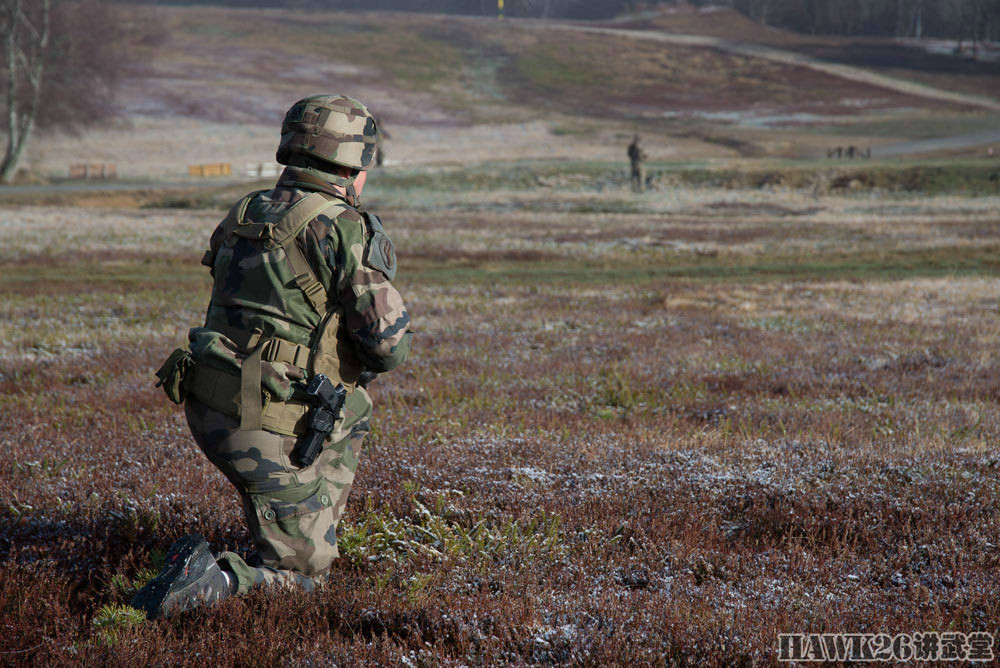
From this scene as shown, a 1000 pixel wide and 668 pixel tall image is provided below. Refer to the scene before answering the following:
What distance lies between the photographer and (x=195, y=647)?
3457 millimetres

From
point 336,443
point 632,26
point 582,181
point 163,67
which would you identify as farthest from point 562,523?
point 632,26

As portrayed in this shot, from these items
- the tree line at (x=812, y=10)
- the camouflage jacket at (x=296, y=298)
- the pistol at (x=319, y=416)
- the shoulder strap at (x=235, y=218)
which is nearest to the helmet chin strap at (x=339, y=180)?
the camouflage jacket at (x=296, y=298)

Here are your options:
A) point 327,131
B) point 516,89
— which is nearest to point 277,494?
point 327,131

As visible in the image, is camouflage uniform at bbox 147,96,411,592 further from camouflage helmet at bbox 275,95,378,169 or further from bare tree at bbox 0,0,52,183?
bare tree at bbox 0,0,52,183

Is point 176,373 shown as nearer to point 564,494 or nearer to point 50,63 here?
point 564,494

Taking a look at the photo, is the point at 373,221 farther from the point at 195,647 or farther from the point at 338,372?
the point at 195,647

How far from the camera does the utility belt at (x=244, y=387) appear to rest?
3.73m

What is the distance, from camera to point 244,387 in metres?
3.71

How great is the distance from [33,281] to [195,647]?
18.7 metres

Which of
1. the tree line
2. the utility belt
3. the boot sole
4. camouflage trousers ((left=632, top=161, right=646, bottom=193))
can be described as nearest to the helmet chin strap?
the utility belt

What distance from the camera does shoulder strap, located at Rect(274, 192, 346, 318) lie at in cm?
382

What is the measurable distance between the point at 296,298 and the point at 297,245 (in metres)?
0.27

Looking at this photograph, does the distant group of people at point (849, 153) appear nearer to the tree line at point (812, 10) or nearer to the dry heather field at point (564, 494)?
the dry heather field at point (564, 494)

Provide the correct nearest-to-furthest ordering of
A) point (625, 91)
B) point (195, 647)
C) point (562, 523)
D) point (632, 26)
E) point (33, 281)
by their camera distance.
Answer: point (195, 647) < point (562, 523) < point (33, 281) < point (625, 91) < point (632, 26)
